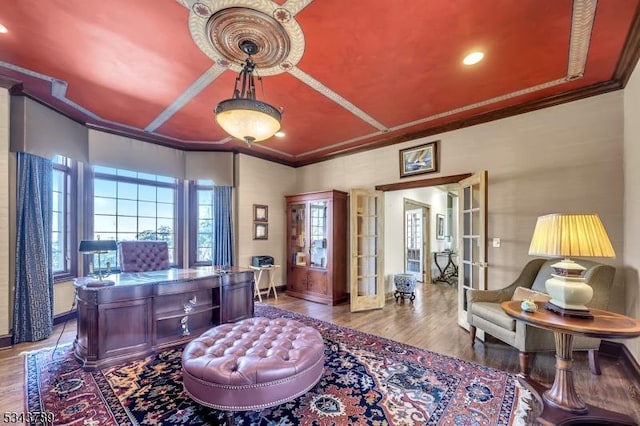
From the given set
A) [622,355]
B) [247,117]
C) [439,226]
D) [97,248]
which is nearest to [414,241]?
[439,226]

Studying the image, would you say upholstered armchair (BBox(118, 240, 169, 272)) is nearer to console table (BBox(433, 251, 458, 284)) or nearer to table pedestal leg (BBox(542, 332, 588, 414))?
table pedestal leg (BBox(542, 332, 588, 414))

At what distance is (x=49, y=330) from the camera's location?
346 cm

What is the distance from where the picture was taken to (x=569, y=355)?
204 centimetres

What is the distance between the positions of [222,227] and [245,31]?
3.77m

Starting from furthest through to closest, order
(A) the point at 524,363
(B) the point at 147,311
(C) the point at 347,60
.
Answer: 1. (B) the point at 147,311
2. (C) the point at 347,60
3. (A) the point at 524,363

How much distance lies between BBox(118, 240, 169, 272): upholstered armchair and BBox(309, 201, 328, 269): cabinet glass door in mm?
2584

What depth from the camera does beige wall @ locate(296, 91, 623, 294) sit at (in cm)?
307

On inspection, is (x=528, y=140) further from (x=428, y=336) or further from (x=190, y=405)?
(x=190, y=405)

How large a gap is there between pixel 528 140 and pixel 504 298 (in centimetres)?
198

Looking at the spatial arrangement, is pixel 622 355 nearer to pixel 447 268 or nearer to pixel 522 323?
pixel 522 323

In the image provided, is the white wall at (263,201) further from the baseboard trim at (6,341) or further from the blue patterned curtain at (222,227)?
the baseboard trim at (6,341)

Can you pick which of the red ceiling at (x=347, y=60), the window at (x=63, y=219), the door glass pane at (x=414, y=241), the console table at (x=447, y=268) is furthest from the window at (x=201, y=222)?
the console table at (x=447, y=268)

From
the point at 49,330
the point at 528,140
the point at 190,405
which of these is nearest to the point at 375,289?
the point at 528,140

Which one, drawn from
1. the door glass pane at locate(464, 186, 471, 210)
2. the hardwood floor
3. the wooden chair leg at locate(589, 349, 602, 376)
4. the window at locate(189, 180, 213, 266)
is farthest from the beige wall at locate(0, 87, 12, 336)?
the wooden chair leg at locate(589, 349, 602, 376)
